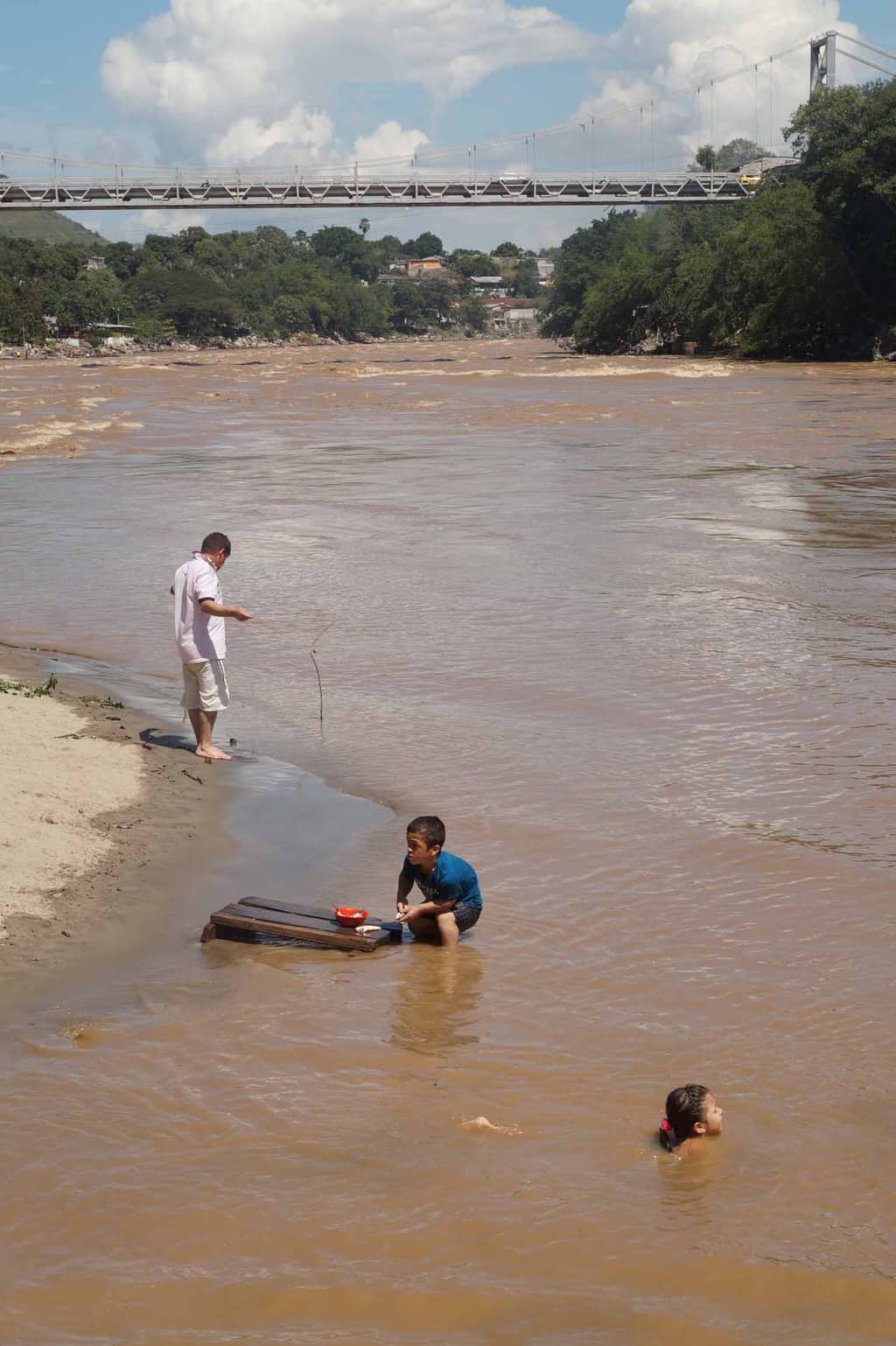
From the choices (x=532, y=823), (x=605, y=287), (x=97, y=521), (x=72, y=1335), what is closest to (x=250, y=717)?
(x=532, y=823)

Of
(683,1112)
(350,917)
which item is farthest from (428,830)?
(683,1112)

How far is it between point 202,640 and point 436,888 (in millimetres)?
3161

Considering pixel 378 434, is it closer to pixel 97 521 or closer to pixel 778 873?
pixel 97 521

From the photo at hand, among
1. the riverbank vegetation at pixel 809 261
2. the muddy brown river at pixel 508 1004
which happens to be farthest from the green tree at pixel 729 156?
the muddy brown river at pixel 508 1004

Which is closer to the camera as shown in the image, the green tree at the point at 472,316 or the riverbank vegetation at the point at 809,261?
the riverbank vegetation at the point at 809,261

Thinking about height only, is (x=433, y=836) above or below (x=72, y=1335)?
above

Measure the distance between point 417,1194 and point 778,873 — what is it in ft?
10.2

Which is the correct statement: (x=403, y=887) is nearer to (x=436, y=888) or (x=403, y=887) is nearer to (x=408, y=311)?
(x=436, y=888)

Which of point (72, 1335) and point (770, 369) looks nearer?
point (72, 1335)

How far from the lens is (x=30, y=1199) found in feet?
13.9

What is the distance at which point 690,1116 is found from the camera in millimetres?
4461

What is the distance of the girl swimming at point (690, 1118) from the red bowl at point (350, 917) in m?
1.84

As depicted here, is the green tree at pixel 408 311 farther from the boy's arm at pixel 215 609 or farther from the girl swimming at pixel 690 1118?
the girl swimming at pixel 690 1118

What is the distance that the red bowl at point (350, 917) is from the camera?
6.04 metres
